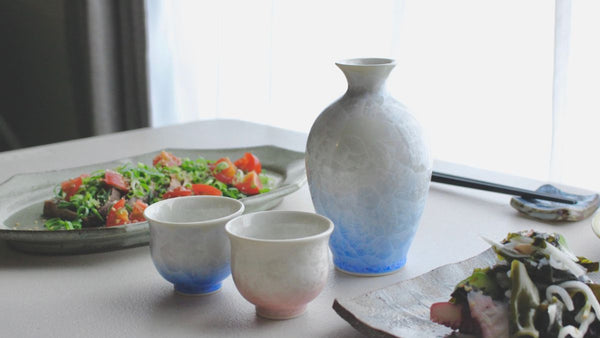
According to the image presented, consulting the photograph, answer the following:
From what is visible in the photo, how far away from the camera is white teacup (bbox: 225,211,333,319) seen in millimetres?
747

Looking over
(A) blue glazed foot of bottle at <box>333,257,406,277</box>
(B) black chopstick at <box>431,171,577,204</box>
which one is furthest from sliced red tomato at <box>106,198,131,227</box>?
(B) black chopstick at <box>431,171,577,204</box>

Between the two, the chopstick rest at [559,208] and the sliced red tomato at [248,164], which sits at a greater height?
the sliced red tomato at [248,164]

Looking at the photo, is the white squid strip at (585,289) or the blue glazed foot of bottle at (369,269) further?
the blue glazed foot of bottle at (369,269)

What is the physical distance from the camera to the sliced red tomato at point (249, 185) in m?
1.19

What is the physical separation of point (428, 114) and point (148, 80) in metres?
1.32

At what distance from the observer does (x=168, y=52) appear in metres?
2.99

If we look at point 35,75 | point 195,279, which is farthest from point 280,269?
point 35,75

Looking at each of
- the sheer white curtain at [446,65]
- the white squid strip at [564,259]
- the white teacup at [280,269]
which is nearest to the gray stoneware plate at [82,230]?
the white teacup at [280,269]

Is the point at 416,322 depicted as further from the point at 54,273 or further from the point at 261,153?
the point at 261,153

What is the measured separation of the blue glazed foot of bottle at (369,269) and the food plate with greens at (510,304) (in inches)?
4.9

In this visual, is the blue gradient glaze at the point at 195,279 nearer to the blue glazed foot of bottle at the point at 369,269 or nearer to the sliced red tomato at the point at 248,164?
the blue glazed foot of bottle at the point at 369,269

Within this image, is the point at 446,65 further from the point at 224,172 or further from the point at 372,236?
the point at 372,236

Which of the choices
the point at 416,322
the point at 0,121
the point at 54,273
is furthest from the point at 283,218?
the point at 0,121

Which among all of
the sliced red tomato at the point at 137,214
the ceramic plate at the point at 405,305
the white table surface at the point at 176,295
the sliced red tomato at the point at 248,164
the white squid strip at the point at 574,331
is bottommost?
the white table surface at the point at 176,295
